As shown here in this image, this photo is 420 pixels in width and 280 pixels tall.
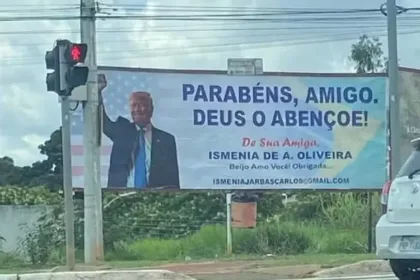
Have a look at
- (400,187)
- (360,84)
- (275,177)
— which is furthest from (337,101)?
(400,187)

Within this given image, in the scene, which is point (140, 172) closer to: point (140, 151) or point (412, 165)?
point (140, 151)

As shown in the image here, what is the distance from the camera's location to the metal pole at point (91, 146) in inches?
707

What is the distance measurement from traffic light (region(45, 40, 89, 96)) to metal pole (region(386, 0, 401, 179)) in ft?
30.6

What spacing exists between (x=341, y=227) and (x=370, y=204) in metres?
0.90

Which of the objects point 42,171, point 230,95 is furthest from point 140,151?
point 42,171

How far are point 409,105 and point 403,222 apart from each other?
13.1 meters

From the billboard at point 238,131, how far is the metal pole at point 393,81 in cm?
116

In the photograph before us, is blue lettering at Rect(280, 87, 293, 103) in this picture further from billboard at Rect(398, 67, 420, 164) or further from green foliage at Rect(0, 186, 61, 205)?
green foliage at Rect(0, 186, 61, 205)

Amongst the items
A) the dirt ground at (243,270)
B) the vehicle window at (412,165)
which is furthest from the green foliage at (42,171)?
the vehicle window at (412,165)

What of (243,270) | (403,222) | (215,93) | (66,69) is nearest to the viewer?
(403,222)

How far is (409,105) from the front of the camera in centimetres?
2227

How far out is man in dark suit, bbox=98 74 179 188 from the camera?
20.2 m

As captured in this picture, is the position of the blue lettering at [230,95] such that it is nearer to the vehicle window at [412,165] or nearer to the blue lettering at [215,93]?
the blue lettering at [215,93]

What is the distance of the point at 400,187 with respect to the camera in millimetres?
9680
